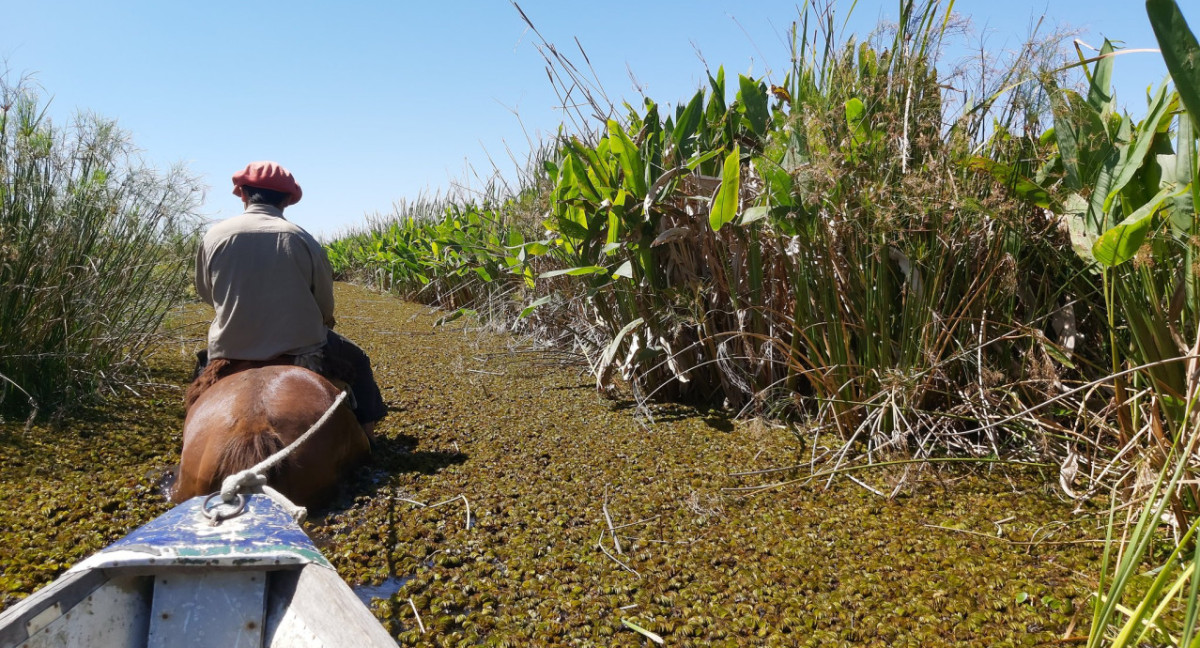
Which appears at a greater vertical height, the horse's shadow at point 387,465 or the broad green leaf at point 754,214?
the broad green leaf at point 754,214

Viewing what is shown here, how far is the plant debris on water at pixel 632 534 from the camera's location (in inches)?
57.3

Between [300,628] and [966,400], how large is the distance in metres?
1.73

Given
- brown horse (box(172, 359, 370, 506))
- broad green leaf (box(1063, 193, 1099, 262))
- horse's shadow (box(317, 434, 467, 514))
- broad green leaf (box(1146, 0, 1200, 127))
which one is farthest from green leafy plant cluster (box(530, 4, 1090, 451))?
brown horse (box(172, 359, 370, 506))

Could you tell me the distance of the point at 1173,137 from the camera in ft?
4.90

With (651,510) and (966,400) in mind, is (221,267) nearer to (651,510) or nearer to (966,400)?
(651,510)

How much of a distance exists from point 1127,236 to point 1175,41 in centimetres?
39

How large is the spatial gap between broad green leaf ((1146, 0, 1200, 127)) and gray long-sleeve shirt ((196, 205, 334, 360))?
2.41 metres

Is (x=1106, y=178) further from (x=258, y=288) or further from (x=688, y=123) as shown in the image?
(x=258, y=288)

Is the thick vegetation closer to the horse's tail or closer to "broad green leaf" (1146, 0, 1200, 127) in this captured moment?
"broad green leaf" (1146, 0, 1200, 127)

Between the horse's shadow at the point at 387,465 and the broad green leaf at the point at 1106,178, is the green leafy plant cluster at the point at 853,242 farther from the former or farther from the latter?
the horse's shadow at the point at 387,465

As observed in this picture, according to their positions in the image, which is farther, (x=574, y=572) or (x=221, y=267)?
(x=221, y=267)

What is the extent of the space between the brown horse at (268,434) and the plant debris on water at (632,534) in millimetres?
132

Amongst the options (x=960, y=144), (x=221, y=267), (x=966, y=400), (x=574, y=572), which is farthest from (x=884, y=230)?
(x=221, y=267)

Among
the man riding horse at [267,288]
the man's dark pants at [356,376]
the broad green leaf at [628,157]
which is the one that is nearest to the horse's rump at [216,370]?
the man riding horse at [267,288]
